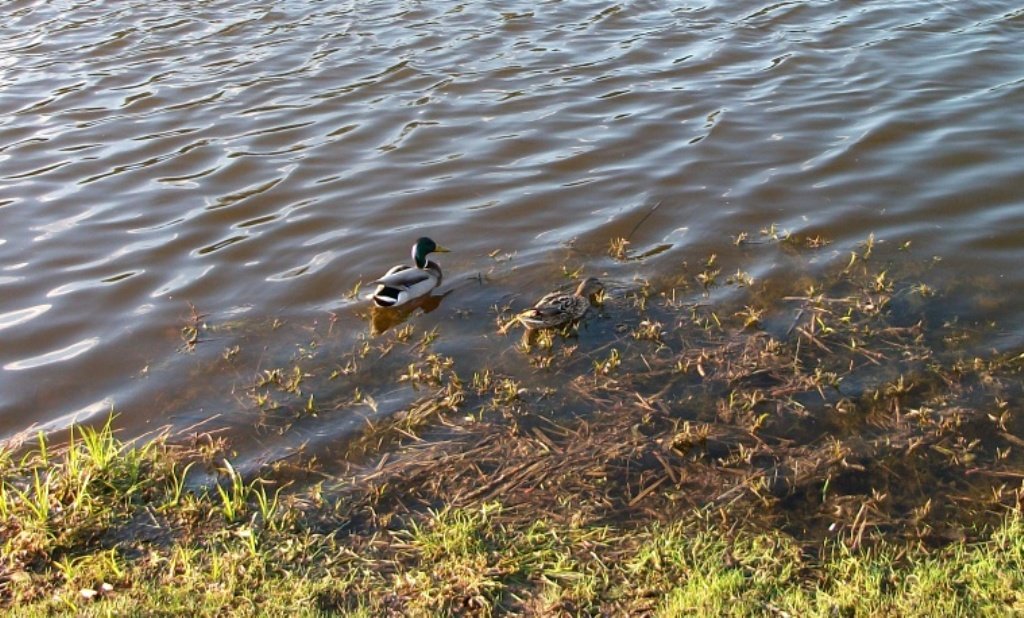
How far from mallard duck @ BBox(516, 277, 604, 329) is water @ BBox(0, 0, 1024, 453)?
11.3 inches

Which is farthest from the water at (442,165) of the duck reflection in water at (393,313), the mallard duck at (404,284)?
the mallard duck at (404,284)

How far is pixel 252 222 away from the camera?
893 centimetres

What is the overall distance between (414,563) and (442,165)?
5409 mm

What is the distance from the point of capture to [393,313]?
7547 mm

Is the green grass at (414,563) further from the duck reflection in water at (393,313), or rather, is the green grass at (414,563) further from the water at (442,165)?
the duck reflection in water at (393,313)

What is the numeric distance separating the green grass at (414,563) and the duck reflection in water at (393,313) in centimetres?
208

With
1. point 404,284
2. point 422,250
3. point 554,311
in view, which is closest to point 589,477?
point 554,311

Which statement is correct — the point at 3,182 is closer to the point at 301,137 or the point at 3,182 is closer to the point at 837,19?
the point at 301,137

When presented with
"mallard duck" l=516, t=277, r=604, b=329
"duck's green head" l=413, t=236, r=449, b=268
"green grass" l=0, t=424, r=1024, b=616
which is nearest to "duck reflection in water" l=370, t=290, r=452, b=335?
"duck's green head" l=413, t=236, r=449, b=268

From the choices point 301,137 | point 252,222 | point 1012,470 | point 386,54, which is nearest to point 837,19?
point 386,54

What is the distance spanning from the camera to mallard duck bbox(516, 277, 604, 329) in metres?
6.90

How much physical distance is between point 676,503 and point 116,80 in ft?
30.0

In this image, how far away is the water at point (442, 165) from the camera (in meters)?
7.40

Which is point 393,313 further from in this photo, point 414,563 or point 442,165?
point 414,563
